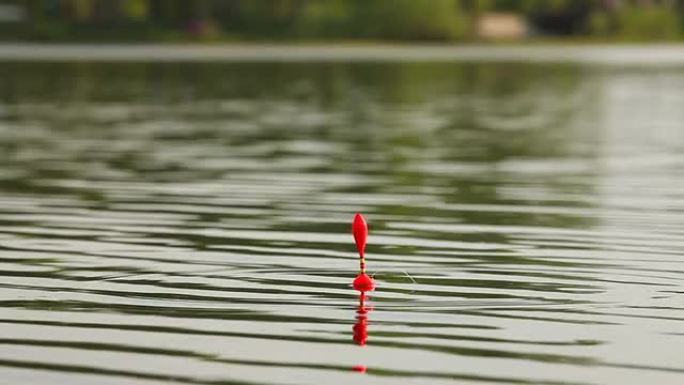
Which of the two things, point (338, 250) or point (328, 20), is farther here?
point (328, 20)

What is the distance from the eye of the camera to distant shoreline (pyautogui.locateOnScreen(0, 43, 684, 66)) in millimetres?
72625

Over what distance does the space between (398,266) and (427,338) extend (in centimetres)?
321

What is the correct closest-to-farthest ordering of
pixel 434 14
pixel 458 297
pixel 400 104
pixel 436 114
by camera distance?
pixel 458 297
pixel 436 114
pixel 400 104
pixel 434 14

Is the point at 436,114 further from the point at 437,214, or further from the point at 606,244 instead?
the point at 606,244

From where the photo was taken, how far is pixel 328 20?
310 ft

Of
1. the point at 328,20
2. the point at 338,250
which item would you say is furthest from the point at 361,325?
the point at 328,20

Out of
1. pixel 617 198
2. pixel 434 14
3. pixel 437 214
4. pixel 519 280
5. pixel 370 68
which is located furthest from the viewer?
pixel 434 14

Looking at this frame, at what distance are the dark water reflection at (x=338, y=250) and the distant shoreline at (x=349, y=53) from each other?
121 ft

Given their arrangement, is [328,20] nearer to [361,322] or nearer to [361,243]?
[361,243]

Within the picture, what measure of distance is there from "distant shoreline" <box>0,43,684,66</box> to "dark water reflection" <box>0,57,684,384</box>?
37031mm

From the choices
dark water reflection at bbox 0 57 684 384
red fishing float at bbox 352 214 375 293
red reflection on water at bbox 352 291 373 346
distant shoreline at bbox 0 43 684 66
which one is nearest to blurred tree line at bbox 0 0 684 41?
distant shoreline at bbox 0 43 684 66

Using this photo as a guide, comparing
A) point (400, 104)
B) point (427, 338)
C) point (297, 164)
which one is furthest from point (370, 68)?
point (427, 338)

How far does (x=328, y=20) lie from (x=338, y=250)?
80.0 metres

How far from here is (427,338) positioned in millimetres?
10719
